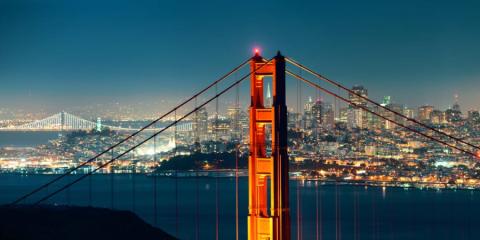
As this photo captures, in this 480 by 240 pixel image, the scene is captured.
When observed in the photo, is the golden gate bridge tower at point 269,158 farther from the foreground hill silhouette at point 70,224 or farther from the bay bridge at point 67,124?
the bay bridge at point 67,124

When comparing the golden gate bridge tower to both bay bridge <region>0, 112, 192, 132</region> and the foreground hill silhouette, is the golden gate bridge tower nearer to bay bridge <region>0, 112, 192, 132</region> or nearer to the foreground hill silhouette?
the foreground hill silhouette

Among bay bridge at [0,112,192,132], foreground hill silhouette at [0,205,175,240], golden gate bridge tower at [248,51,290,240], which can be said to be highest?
bay bridge at [0,112,192,132]

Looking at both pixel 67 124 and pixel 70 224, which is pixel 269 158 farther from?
pixel 67 124

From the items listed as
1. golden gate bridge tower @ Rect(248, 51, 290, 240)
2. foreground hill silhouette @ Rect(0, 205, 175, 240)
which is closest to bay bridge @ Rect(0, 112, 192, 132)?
foreground hill silhouette @ Rect(0, 205, 175, 240)

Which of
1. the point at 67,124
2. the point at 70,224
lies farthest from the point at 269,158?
the point at 67,124

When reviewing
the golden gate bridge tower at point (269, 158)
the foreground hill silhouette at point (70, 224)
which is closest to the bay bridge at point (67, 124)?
the foreground hill silhouette at point (70, 224)

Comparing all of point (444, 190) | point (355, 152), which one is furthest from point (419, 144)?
point (444, 190)
